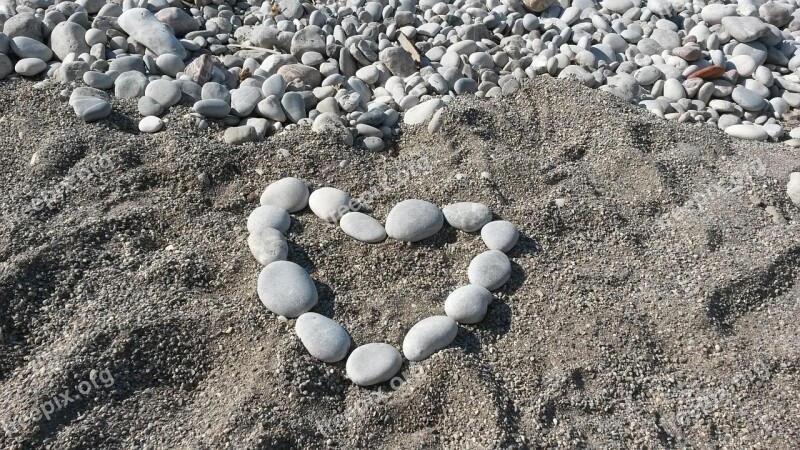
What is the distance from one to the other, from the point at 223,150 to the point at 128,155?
0.38 meters

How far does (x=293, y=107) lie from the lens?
3275 mm

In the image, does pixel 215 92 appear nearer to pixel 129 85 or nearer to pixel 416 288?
pixel 129 85

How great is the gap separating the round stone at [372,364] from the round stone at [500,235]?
61 centimetres

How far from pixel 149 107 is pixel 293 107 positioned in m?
0.63

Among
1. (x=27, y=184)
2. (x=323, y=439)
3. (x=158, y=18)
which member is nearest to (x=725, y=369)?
(x=323, y=439)

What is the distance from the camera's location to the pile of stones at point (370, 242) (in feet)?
7.61

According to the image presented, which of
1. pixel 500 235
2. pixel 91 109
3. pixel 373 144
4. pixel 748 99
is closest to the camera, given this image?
pixel 500 235

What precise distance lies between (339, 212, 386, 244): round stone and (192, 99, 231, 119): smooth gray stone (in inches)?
34.6

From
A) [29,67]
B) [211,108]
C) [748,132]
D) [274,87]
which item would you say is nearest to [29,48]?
[29,67]

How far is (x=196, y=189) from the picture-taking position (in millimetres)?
2869

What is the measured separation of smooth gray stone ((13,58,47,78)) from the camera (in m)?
3.36

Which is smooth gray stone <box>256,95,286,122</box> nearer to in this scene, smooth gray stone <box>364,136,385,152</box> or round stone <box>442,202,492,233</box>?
smooth gray stone <box>364,136,385,152</box>

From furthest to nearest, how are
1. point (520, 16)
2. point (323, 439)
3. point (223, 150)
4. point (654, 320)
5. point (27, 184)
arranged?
1. point (520, 16)
2. point (223, 150)
3. point (27, 184)
4. point (654, 320)
5. point (323, 439)

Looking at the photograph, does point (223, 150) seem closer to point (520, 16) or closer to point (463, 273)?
point (463, 273)
